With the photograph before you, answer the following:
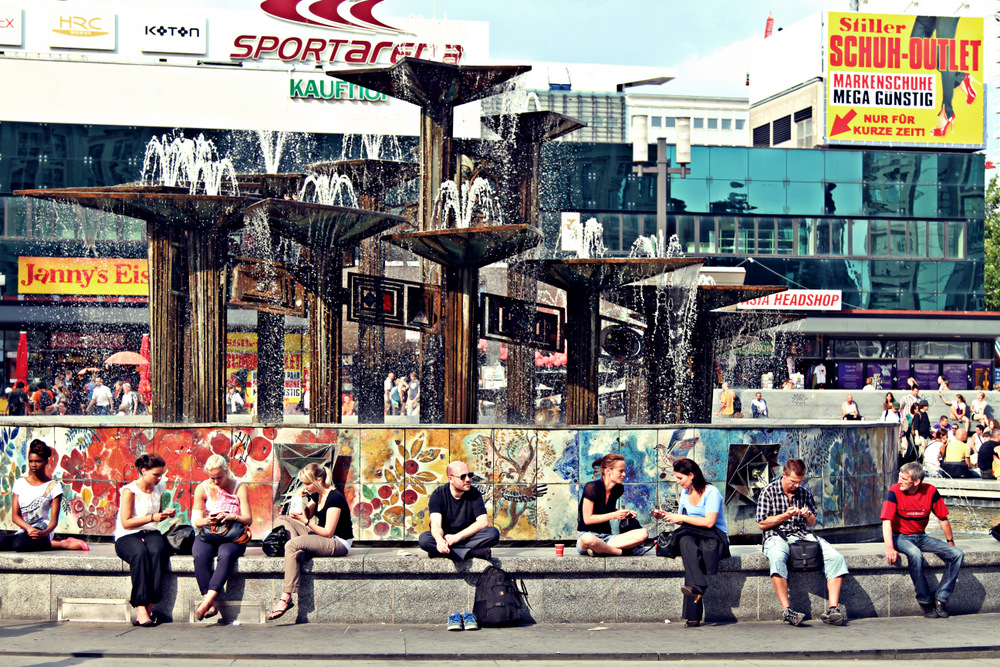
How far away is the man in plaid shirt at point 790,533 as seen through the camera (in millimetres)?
8883

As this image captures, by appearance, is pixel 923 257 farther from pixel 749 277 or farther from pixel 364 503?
pixel 364 503

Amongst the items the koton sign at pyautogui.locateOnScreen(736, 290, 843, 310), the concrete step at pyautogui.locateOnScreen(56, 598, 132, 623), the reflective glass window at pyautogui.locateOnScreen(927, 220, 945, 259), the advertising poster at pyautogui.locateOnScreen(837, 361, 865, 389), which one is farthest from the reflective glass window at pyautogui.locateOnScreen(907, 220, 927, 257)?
the concrete step at pyautogui.locateOnScreen(56, 598, 132, 623)

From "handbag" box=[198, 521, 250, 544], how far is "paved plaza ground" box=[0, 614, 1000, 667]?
66 centimetres

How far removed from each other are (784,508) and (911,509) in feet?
3.75

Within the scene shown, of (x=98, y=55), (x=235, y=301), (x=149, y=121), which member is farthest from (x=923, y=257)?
(x=235, y=301)

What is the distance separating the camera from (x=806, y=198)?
48.0m

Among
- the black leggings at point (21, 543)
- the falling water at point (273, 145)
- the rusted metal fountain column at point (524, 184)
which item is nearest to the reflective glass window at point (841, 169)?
the falling water at point (273, 145)

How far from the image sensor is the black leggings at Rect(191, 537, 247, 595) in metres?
8.65

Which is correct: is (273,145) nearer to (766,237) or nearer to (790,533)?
(766,237)

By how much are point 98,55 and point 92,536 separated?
131 feet

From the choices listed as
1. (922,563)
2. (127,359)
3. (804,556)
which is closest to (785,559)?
(804,556)

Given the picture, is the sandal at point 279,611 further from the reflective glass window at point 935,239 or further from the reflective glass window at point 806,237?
the reflective glass window at point 935,239

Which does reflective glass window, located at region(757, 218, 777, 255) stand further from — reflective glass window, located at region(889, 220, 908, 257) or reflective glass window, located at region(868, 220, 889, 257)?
reflective glass window, located at region(889, 220, 908, 257)

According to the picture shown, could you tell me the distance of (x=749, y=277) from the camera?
→ 4766 cm
